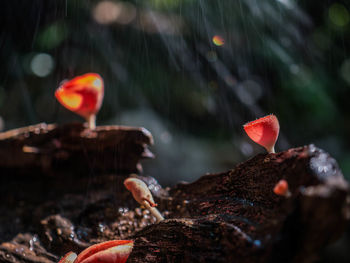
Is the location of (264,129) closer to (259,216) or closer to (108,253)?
(259,216)

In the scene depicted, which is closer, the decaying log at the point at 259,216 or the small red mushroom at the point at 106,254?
the decaying log at the point at 259,216

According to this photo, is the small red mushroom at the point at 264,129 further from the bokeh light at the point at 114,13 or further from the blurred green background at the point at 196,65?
the bokeh light at the point at 114,13

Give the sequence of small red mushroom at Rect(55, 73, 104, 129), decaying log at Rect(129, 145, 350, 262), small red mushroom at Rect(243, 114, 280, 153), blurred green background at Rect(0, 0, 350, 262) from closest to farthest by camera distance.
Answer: decaying log at Rect(129, 145, 350, 262) → small red mushroom at Rect(243, 114, 280, 153) → small red mushroom at Rect(55, 73, 104, 129) → blurred green background at Rect(0, 0, 350, 262)

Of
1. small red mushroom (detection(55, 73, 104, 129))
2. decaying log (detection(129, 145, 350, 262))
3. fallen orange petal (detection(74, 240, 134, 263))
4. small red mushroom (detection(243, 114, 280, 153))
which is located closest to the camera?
decaying log (detection(129, 145, 350, 262))

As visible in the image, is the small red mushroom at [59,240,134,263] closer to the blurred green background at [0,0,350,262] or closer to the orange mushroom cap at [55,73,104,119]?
the orange mushroom cap at [55,73,104,119]

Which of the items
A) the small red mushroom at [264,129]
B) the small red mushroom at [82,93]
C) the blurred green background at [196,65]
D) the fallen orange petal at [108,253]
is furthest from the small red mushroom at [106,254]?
the blurred green background at [196,65]

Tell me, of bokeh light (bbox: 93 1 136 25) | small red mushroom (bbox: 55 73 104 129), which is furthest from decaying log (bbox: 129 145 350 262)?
bokeh light (bbox: 93 1 136 25)

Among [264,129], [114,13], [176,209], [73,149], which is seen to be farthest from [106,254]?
[114,13]
